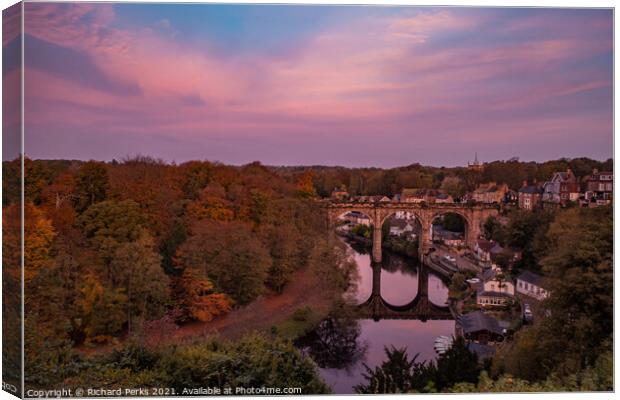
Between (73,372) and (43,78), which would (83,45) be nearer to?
(43,78)

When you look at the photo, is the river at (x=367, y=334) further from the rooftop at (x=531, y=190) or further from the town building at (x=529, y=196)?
the rooftop at (x=531, y=190)

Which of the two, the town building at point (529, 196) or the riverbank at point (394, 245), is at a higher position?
the town building at point (529, 196)

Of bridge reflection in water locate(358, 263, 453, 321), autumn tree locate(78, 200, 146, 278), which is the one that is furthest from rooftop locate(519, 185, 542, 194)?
autumn tree locate(78, 200, 146, 278)

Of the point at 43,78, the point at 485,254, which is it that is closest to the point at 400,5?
the point at 485,254

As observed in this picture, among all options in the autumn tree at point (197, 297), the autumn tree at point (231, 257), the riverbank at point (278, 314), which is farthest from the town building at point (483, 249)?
the autumn tree at point (197, 297)

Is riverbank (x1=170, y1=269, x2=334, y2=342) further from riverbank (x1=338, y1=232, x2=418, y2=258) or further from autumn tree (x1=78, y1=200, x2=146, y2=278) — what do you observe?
autumn tree (x1=78, y1=200, x2=146, y2=278)

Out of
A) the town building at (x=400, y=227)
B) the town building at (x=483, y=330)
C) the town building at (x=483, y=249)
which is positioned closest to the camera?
the town building at (x=483, y=330)
